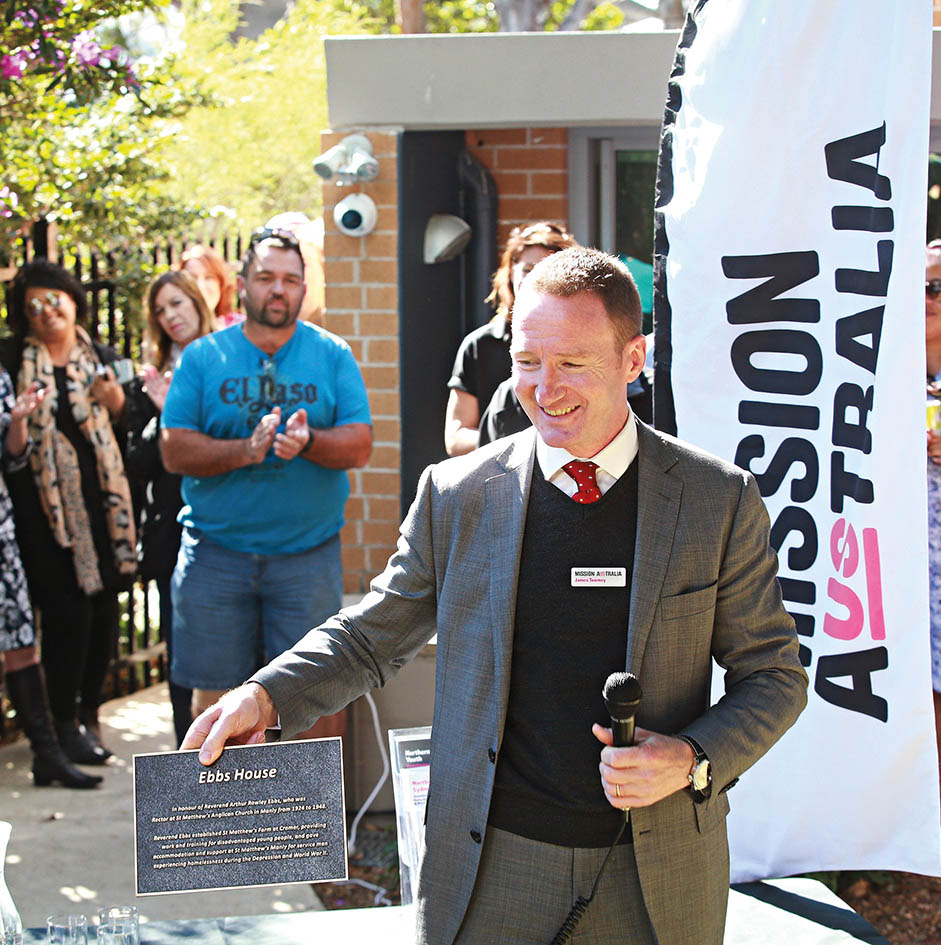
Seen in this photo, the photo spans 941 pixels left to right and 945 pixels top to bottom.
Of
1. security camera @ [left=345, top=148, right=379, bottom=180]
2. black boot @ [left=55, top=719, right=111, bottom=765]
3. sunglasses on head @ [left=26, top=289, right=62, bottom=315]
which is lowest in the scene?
black boot @ [left=55, top=719, right=111, bottom=765]

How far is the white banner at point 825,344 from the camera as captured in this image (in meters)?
3.39

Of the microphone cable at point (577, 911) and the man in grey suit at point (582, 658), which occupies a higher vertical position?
the man in grey suit at point (582, 658)

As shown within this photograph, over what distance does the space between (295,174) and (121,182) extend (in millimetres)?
10355

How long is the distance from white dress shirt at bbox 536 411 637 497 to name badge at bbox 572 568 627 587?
0.15 metres

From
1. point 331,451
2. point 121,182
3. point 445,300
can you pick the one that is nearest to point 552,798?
point 331,451

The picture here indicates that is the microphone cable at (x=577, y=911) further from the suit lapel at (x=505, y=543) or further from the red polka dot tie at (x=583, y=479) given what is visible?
the red polka dot tie at (x=583, y=479)

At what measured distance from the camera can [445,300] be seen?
5656 millimetres

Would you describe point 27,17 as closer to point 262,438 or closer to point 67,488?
point 262,438

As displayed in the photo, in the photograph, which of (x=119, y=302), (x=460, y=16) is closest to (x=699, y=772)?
(x=119, y=302)

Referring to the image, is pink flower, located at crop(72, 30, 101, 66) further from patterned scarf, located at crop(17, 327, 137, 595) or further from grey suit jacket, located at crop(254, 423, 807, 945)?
grey suit jacket, located at crop(254, 423, 807, 945)

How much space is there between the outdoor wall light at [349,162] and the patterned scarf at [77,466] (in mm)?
1512

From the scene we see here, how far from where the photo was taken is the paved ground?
444 cm

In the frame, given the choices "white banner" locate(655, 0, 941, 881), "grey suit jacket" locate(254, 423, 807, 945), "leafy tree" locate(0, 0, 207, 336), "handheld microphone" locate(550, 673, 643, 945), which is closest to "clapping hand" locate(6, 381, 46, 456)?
"leafy tree" locate(0, 0, 207, 336)

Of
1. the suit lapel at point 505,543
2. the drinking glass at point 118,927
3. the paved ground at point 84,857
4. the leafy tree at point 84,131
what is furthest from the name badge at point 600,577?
the leafy tree at point 84,131
